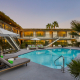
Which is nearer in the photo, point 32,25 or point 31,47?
point 31,47

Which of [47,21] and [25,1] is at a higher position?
[25,1]

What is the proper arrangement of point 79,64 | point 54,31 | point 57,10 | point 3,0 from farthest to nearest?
point 57,10
point 54,31
point 3,0
point 79,64

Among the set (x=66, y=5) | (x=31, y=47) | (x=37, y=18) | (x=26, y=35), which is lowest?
(x=31, y=47)

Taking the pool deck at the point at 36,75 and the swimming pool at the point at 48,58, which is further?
the swimming pool at the point at 48,58

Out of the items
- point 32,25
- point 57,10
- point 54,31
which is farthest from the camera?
point 32,25

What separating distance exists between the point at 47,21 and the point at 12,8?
54.2 ft

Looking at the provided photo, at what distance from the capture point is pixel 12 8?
2684 cm

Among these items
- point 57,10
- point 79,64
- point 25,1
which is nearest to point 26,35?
point 25,1

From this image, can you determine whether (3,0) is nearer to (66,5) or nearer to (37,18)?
(37,18)

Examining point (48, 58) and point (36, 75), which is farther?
point (48, 58)

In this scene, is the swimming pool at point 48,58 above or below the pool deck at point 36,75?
below

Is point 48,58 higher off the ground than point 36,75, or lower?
lower

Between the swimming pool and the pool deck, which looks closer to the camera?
the pool deck

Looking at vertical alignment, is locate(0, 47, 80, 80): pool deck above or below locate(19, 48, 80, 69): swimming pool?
above
